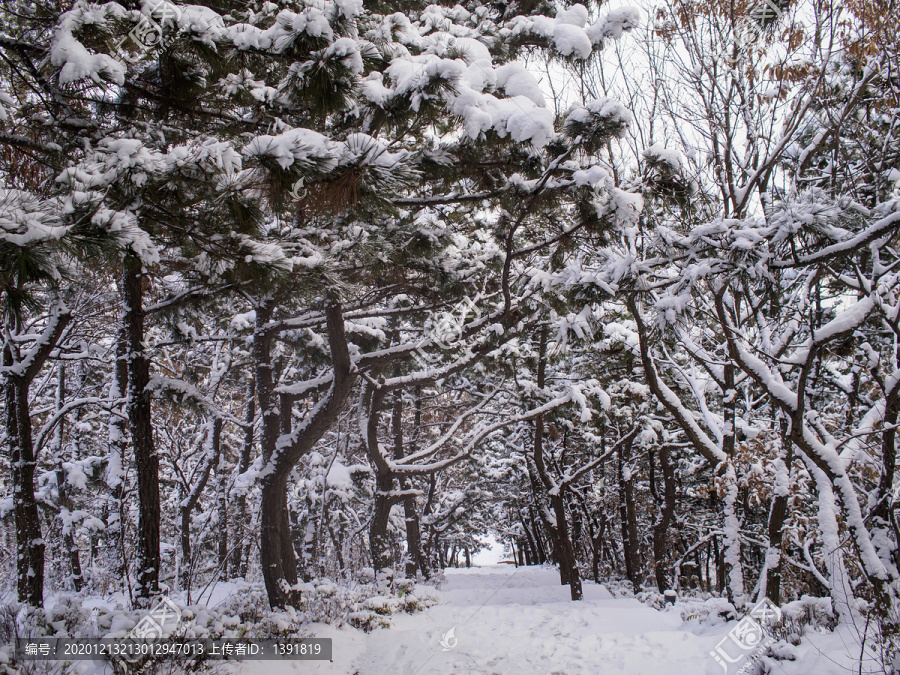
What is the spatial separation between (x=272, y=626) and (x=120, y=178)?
471 cm

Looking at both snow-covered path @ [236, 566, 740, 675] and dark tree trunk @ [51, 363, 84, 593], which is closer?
snow-covered path @ [236, 566, 740, 675]

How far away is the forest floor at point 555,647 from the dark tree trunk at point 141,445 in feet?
5.39

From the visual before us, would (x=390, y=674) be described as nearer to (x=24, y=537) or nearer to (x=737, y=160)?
(x=24, y=537)

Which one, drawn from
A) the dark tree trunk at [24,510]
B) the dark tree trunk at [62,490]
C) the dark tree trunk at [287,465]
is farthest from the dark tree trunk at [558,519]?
the dark tree trunk at [62,490]

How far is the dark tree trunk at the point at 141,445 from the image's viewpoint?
15.8 feet

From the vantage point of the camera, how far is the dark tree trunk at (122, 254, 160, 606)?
482 cm

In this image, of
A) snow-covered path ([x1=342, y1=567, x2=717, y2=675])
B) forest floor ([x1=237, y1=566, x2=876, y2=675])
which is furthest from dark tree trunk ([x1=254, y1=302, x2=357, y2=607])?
snow-covered path ([x1=342, y1=567, x2=717, y2=675])

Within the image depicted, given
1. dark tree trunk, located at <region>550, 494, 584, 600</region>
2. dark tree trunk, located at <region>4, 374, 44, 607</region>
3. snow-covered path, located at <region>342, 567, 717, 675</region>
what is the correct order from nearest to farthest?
snow-covered path, located at <region>342, 567, 717, 675</region> → dark tree trunk, located at <region>4, 374, 44, 607</region> → dark tree trunk, located at <region>550, 494, 584, 600</region>

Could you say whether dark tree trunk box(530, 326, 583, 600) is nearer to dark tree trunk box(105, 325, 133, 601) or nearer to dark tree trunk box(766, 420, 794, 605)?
dark tree trunk box(766, 420, 794, 605)

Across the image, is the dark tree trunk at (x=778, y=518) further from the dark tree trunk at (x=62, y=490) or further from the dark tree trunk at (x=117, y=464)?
the dark tree trunk at (x=62, y=490)

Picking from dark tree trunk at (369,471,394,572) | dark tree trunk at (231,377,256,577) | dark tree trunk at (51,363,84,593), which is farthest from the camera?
dark tree trunk at (369,471,394,572)

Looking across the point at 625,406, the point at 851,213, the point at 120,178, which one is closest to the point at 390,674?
the point at 120,178
